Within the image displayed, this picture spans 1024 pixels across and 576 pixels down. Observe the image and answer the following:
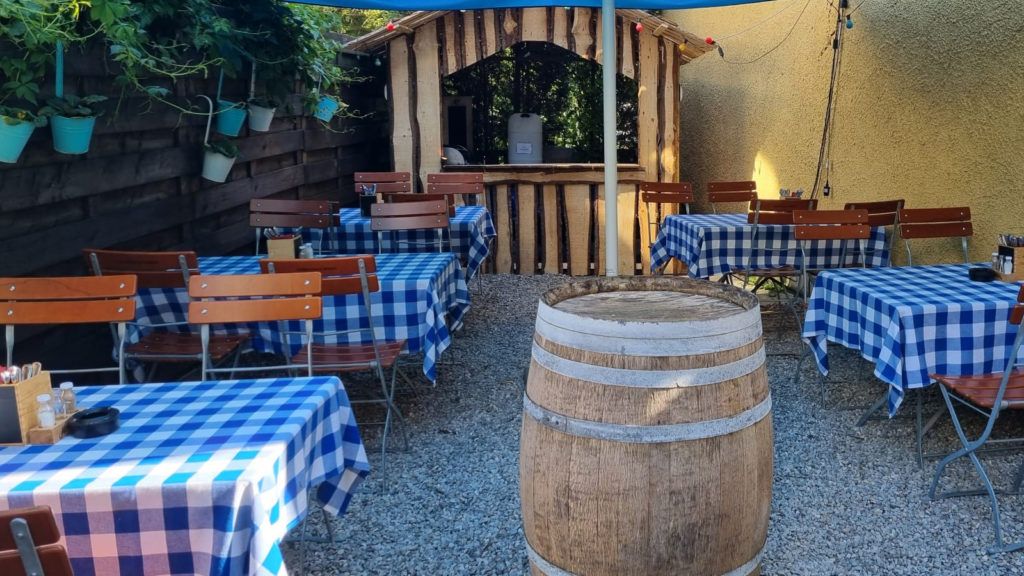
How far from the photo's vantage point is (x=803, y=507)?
3.21 meters

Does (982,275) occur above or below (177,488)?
above

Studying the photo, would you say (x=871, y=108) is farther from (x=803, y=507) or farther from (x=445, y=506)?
(x=445, y=506)

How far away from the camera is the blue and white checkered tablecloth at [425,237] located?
5.85 m

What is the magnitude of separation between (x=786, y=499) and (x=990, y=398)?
2.61 feet

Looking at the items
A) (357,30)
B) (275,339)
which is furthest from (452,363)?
(357,30)

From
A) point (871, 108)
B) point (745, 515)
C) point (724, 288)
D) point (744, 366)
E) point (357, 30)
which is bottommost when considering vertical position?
point (745, 515)

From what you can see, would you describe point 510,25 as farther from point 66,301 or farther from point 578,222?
point 66,301

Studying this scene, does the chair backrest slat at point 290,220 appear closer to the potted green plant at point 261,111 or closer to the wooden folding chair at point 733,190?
the potted green plant at point 261,111

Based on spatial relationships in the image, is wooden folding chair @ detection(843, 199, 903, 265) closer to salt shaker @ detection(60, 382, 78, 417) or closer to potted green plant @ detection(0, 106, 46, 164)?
potted green plant @ detection(0, 106, 46, 164)

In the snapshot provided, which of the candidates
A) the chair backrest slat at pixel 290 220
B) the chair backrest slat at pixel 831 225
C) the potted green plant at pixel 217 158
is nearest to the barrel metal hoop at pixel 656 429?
the chair backrest slat at pixel 831 225

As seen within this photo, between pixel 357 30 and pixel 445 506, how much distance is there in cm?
984

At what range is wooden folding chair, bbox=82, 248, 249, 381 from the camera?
12.2 ft

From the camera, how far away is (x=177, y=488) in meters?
1.68

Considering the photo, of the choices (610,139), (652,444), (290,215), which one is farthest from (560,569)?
(290,215)
